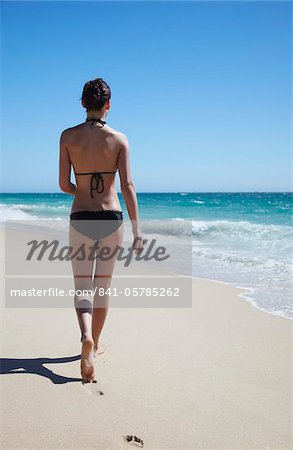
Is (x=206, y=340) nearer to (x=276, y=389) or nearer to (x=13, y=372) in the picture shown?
(x=276, y=389)

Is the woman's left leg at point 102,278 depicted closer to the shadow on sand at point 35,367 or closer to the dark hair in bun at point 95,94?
the shadow on sand at point 35,367

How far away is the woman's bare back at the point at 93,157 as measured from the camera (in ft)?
9.91

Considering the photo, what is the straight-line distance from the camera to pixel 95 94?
9.92 ft

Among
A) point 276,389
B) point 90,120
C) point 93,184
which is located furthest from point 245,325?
point 90,120

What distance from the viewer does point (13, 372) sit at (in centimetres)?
304

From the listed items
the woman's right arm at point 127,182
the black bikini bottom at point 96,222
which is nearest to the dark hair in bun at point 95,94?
the woman's right arm at point 127,182

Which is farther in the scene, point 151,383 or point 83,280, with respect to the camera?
point 83,280

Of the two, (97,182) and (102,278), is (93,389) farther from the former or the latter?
(97,182)

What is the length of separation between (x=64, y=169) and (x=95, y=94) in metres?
0.56

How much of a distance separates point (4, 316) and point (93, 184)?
1853mm

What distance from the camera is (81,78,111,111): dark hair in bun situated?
3.02m

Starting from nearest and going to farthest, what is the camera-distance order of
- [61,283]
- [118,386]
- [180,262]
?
1. [118,386]
2. [61,283]
3. [180,262]

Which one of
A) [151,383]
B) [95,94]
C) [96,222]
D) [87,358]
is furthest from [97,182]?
[151,383]

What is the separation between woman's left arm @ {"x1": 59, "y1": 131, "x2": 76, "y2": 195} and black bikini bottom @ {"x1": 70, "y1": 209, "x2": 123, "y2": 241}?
197mm
